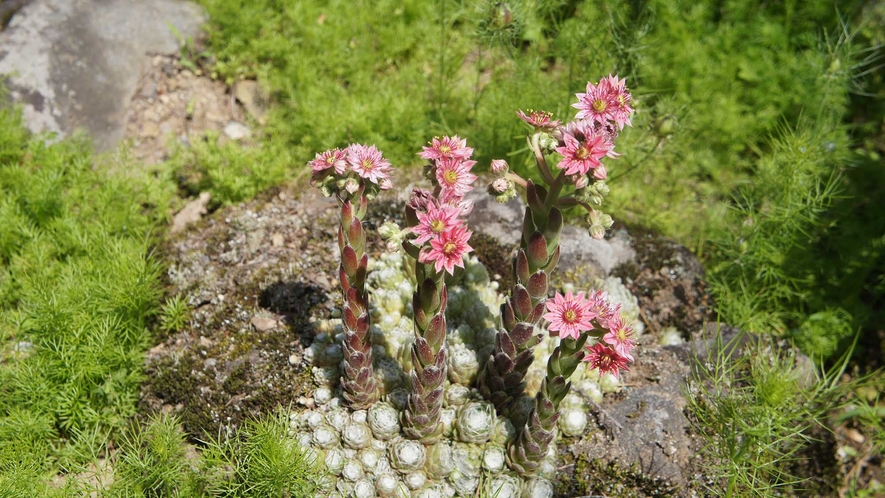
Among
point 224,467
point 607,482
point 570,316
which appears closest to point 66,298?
point 224,467

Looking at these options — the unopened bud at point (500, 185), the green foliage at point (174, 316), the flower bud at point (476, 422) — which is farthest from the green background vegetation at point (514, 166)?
the unopened bud at point (500, 185)

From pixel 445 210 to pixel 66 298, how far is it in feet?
8.99

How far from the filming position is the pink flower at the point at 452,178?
2930mm

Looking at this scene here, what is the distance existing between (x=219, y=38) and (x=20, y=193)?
2430 millimetres

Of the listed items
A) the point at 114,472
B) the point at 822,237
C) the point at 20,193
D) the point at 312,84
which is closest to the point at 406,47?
the point at 312,84

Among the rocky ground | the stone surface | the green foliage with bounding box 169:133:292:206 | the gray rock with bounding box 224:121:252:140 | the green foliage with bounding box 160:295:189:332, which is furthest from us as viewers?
the gray rock with bounding box 224:121:252:140

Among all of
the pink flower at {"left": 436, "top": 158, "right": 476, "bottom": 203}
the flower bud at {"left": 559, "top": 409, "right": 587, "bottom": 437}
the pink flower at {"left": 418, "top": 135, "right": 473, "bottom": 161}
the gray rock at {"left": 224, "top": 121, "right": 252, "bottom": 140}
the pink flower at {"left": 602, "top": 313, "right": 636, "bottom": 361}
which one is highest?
the pink flower at {"left": 418, "top": 135, "right": 473, "bottom": 161}

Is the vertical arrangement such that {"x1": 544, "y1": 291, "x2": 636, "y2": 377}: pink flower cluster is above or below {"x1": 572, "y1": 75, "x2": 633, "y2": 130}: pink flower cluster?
below

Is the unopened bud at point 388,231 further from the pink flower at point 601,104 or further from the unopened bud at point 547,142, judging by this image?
the pink flower at point 601,104

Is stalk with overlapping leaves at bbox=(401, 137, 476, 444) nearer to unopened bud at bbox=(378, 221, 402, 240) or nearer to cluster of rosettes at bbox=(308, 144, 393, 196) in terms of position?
unopened bud at bbox=(378, 221, 402, 240)

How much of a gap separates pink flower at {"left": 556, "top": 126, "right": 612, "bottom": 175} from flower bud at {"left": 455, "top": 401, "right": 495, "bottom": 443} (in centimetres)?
139

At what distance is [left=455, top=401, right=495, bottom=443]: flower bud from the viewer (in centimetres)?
347

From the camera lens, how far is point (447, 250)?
2.77 m

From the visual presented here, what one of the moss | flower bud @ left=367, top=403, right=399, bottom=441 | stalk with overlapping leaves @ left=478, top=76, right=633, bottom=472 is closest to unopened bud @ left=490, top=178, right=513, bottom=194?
stalk with overlapping leaves @ left=478, top=76, right=633, bottom=472
